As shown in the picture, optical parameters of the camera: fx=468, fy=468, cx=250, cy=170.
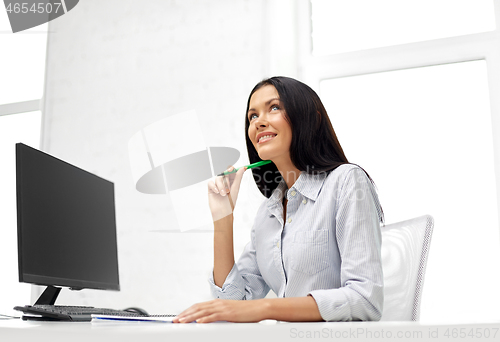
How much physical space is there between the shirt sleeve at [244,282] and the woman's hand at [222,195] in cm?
11

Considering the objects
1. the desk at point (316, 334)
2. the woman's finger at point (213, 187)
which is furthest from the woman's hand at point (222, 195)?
the desk at point (316, 334)

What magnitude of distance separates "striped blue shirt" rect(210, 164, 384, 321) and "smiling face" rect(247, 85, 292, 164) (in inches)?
4.0

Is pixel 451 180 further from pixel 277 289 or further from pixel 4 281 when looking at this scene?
pixel 4 281

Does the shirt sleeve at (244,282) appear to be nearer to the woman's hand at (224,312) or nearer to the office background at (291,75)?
the woman's hand at (224,312)

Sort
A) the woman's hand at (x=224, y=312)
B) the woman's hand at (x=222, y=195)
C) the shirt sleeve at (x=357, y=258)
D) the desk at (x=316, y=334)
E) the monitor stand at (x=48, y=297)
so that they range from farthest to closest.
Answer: the woman's hand at (x=222, y=195) → the monitor stand at (x=48, y=297) → the shirt sleeve at (x=357, y=258) → the woman's hand at (x=224, y=312) → the desk at (x=316, y=334)

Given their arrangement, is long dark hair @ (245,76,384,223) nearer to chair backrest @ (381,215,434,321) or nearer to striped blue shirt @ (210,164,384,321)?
striped blue shirt @ (210,164,384,321)

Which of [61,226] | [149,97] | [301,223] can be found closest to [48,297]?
[61,226]

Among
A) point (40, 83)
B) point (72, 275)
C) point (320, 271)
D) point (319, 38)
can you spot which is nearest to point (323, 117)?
point (320, 271)

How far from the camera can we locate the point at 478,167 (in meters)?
1.95

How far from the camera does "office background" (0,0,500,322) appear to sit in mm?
1939

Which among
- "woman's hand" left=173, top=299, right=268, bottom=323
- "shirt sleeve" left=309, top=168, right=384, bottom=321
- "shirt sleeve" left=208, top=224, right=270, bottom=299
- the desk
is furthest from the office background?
the desk

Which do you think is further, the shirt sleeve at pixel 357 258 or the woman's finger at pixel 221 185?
the woman's finger at pixel 221 185

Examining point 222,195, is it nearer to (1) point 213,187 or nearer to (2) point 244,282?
(1) point 213,187

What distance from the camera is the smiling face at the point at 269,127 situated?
1.30 m
